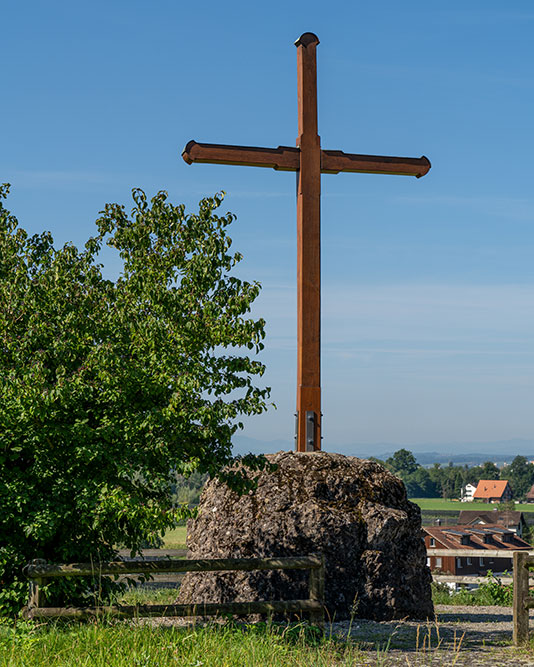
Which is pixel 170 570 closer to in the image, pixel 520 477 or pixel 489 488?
pixel 489 488

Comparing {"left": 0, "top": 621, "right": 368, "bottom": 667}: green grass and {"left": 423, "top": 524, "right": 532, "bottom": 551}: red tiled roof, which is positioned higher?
{"left": 0, "top": 621, "right": 368, "bottom": 667}: green grass

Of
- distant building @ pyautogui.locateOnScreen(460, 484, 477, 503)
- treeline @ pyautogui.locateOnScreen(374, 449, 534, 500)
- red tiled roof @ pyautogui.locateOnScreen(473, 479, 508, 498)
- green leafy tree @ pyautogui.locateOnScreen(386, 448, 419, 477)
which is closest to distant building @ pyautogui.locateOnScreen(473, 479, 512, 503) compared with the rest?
red tiled roof @ pyautogui.locateOnScreen(473, 479, 508, 498)

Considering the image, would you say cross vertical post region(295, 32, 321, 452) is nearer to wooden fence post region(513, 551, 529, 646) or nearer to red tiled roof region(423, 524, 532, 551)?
wooden fence post region(513, 551, 529, 646)

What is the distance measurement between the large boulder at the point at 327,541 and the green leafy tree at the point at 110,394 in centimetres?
136

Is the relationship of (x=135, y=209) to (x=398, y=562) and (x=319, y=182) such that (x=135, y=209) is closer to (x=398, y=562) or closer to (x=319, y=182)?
(x=319, y=182)

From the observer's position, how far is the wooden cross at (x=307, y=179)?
11.9m

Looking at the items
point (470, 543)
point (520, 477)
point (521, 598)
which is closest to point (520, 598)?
point (521, 598)

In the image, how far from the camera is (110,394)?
9070 millimetres

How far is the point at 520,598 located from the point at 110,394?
5258 mm

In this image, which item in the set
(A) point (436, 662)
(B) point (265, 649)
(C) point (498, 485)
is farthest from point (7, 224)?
(C) point (498, 485)

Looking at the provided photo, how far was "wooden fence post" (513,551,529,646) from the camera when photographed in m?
9.55

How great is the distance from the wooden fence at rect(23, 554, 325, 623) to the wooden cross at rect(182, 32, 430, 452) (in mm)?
2967

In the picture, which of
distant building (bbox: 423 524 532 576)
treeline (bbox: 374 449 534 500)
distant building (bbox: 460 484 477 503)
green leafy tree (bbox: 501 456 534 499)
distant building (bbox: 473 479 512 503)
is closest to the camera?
distant building (bbox: 423 524 532 576)

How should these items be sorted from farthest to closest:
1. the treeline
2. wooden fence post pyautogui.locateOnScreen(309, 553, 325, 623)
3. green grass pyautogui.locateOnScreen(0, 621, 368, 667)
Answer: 1. the treeline
2. wooden fence post pyautogui.locateOnScreen(309, 553, 325, 623)
3. green grass pyautogui.locateOnScreen(0, 621, 368, 667)
